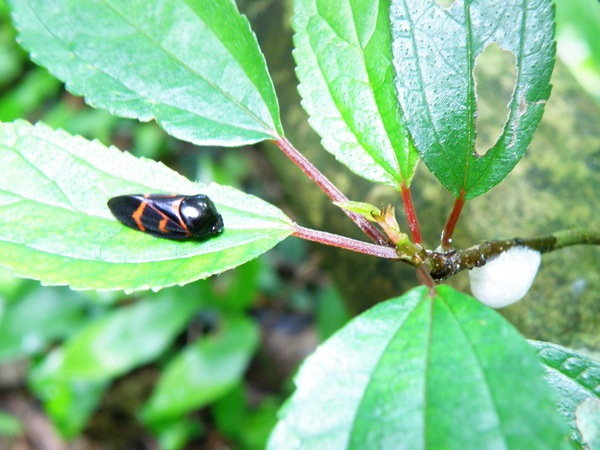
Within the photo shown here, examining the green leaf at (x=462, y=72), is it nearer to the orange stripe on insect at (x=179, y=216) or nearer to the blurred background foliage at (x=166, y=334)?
the orange stripe on insect at (x=179, y=216)

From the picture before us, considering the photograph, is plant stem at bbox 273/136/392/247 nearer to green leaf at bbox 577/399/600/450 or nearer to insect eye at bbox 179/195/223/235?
insect eye at bbox 179/195/223/235

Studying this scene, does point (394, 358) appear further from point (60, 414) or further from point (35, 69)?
point (35, 69)

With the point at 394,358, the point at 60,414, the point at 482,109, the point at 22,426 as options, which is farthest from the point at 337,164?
the point at 22,426

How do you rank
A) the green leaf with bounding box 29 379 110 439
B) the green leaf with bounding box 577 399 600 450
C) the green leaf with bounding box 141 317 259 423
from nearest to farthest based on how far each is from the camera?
the green leaf with bounding box 577 399 600 450 → the green leaf with bounding box 141 317 259 423 → the green leaf with bounding box 29 379 110 439

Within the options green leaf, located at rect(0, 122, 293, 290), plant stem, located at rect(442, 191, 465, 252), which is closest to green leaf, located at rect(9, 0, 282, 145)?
green leaf, located at rect(0, 122, 293, 290)

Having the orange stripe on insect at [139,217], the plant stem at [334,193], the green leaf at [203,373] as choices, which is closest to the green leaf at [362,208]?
the plant stem at [334,193]

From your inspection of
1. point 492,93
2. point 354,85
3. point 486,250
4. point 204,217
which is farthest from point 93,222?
point 492,93
